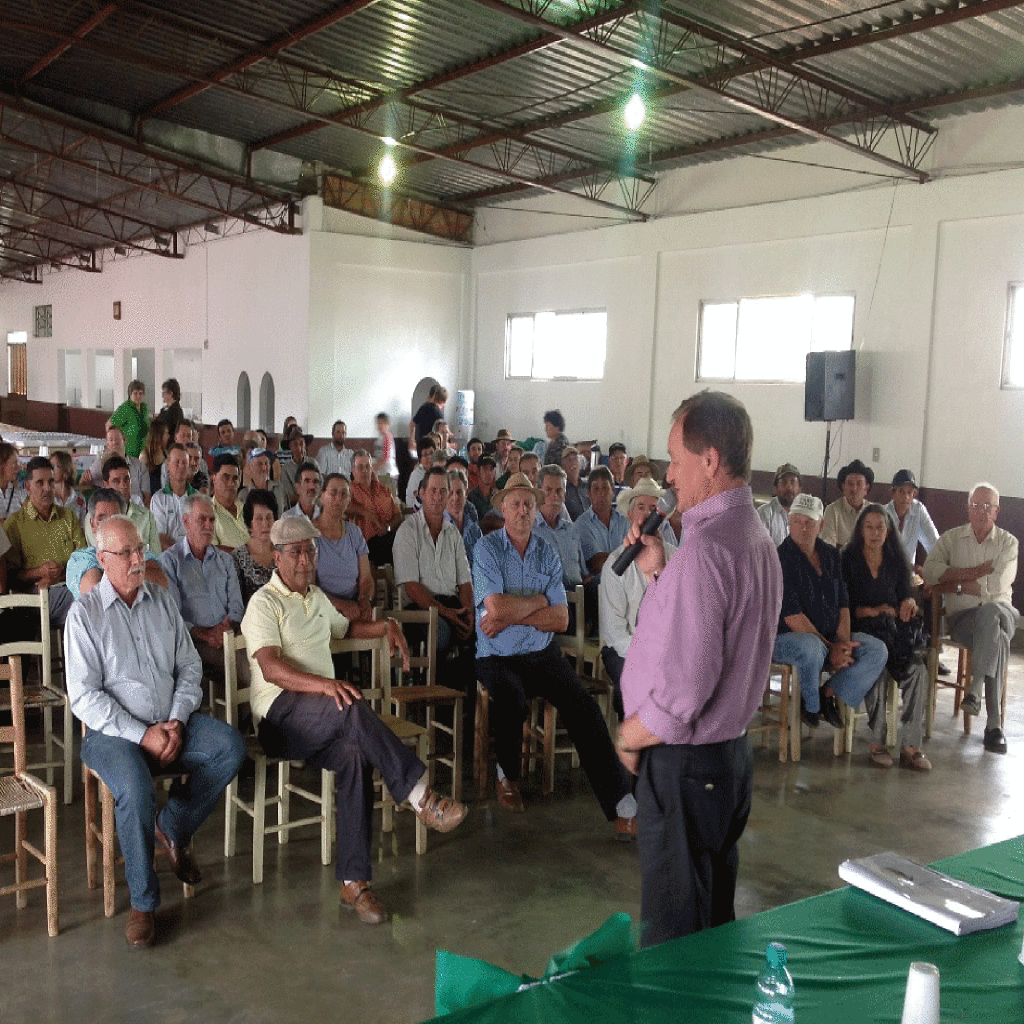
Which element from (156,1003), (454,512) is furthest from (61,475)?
(156,1003)

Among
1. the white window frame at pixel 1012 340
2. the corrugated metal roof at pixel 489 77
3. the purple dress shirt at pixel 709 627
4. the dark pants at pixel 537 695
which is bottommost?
the dark pants at pixel 537 695

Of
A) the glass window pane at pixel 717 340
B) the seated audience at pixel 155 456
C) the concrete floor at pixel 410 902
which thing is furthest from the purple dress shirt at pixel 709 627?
the glass window pane at pixel 717 340

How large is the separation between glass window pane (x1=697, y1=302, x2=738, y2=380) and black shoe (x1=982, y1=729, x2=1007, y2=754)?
5813 millimetres

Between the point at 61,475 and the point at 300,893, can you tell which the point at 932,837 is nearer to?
the point at 300,893

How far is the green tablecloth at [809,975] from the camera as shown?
1643 mm

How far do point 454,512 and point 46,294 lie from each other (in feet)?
66.3

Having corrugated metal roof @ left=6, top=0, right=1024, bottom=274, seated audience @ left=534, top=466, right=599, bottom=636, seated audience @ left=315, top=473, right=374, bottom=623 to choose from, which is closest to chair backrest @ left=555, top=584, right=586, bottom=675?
seated audience @ left=534, top=466, right=599, bottom=636

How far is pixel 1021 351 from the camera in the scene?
26.3 ft

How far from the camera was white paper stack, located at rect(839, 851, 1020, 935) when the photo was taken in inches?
74.9

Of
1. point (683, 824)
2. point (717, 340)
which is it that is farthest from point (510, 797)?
point (717, 340)

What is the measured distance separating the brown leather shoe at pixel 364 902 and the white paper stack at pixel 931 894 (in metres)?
1.59

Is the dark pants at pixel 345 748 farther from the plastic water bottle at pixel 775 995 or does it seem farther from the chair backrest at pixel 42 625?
the plastic water bottle at pixel 775 995

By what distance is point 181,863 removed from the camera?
328 cm

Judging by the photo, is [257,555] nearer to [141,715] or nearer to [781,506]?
[141,715]
